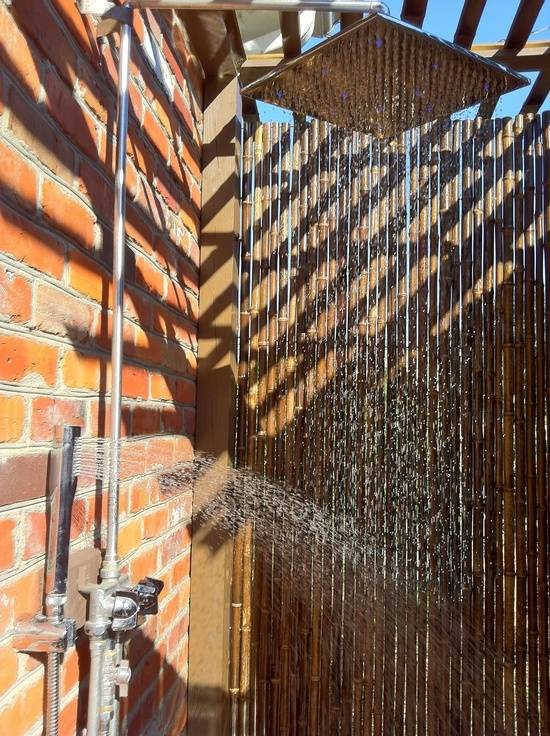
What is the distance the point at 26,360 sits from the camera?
90 cm

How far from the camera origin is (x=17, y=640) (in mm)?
867

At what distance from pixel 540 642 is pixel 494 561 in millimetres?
311

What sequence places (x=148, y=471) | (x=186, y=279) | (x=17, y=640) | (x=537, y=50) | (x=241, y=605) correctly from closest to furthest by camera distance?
(x=17, y=640) → (x=148, y=471) → (x=186, y=279) → (x=537, y=50) → (x=241, y=605)

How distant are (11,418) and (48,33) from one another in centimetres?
58

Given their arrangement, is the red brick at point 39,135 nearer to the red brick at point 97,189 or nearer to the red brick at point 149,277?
the red brick at point 97,189

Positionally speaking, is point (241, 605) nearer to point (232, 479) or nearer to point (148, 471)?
point (232, 479)

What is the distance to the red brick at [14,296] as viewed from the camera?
2.74 feet

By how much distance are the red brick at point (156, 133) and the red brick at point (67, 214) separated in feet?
1.56

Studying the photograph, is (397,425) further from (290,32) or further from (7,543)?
(7,543)

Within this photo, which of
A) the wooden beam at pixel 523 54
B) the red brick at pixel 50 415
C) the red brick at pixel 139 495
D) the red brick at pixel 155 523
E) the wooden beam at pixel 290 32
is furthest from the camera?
the wooden beam at pixel 523 54

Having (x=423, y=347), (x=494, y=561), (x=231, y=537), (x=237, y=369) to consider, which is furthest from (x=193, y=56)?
(x=494, y=561)

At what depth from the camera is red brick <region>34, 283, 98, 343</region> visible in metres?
0.95

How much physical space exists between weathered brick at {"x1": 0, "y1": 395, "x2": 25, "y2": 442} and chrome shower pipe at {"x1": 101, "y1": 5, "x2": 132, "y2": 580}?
230mm

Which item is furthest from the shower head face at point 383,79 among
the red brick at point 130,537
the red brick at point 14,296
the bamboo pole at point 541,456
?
the red brick at point 130,537
